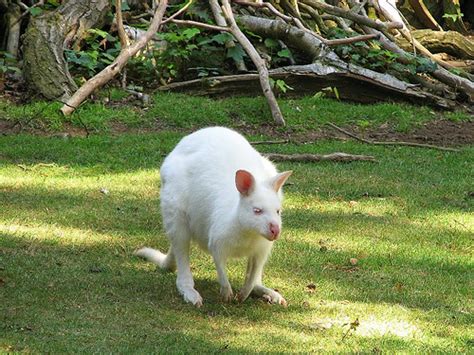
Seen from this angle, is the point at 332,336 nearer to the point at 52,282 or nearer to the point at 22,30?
the point at 52,282

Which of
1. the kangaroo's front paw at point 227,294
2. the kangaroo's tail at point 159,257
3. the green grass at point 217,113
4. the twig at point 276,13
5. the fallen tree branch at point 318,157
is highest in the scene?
the twig at point 276,13

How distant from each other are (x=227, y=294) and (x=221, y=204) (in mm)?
503

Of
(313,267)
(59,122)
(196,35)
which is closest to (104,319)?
(313,267)

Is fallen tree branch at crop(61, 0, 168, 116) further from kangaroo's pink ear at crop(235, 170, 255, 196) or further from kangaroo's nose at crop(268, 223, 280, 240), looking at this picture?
kangaroo's nose at crop(268, 223, 280, 240)

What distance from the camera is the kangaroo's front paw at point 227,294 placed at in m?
5.01

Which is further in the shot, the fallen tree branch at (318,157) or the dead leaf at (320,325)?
the fallen tree branch at (318,157)

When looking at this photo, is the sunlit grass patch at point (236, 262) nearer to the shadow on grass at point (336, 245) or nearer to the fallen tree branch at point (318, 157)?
the shadow on grass at point (336, 245)

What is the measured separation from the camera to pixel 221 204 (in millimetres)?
4949

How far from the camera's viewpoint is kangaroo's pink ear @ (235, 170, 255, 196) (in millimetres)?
4617

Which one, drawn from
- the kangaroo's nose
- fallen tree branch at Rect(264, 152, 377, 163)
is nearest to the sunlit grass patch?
fallen tree branch at Rect(264, 152, 377, 163)

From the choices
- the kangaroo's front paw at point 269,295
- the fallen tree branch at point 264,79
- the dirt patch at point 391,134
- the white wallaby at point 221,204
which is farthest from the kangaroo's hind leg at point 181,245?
the fallen tree branch at point 264,79

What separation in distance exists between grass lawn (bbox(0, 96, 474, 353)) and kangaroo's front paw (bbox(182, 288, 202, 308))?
0.06m

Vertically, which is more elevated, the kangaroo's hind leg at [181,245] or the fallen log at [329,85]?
the kangaroo's hind leg at [181,245]

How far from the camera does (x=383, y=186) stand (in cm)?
811
